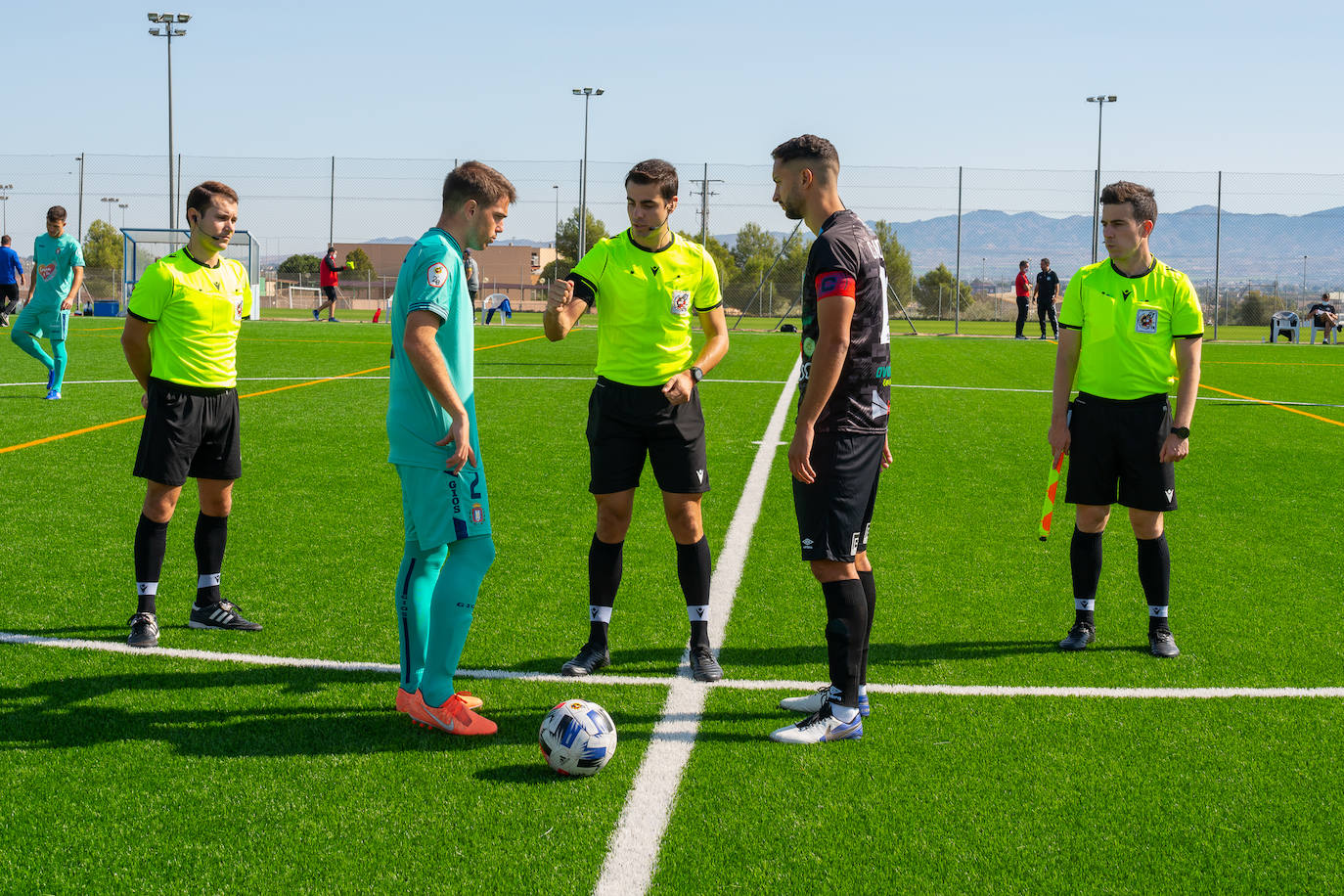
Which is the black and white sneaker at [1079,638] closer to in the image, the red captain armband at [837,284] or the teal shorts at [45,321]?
the red captain armband at [837,284]

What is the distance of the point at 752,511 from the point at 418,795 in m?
4.45

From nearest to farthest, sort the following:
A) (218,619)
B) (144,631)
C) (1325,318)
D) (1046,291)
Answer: (144,631) < (218,619) < (1046,291) < (1325,318)

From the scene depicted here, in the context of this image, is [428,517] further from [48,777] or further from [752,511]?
[752,511]

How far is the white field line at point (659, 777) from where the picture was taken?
2.91 meters

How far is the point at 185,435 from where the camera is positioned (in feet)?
16.0

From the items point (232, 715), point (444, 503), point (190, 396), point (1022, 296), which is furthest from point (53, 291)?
point (1022, 296)

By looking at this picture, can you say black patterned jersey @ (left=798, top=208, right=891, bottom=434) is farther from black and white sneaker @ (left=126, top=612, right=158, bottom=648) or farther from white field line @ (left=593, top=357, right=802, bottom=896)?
black and white sneaker @ (left=126, top=612, right=158, bottom=648)

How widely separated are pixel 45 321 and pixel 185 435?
30.7 feet

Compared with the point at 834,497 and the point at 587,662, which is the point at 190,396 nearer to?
the point at 587,662

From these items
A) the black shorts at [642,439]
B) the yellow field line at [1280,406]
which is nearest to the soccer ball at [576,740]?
the black shorts at [642,439]

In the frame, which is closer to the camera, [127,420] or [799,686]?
[799,686]

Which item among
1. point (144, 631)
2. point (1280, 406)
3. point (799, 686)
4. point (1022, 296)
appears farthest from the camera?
point (1022, 296)

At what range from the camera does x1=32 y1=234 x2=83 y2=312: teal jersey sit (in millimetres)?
12531

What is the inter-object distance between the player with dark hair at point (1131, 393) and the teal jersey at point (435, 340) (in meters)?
2.60
